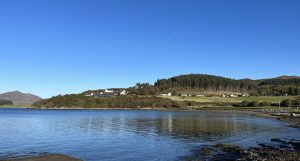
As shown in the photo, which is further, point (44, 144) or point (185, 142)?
point (185, 142)

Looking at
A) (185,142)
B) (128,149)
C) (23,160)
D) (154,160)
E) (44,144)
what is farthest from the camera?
(185,142)

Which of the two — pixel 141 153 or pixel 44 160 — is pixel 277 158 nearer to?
pixel 141 153

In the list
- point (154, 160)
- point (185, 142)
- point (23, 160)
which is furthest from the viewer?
point (185, 142)

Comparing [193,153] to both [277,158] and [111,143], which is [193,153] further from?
[111,143]

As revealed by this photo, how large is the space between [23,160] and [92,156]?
9668mm

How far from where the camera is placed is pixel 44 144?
161 feet

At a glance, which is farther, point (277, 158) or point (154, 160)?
point (154, 160)

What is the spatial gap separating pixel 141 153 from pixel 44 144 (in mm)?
15266

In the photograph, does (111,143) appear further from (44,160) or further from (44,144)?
(44,160)

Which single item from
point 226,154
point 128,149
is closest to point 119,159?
point 128,149

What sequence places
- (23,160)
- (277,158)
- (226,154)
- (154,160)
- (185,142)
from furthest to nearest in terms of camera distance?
(185,142) → (226,154) → (154,160) → (277,158) → (23,160)

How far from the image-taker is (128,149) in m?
45.2

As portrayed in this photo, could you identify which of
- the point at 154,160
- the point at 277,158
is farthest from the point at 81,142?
the point at 277,158

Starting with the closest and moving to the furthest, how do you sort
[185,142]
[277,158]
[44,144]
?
[277,158]
[44,144]
[185,142]
